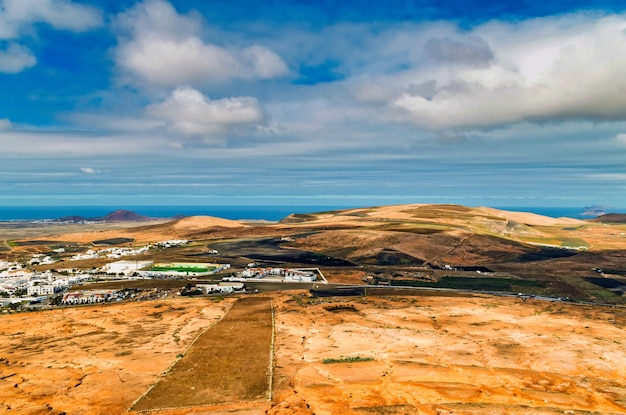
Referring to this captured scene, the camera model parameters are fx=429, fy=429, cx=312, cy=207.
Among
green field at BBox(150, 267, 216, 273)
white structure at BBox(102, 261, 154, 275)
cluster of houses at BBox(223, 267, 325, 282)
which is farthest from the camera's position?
white structure at BBox(102, 261, 154, 275)

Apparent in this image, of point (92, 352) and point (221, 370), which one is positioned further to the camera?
point (92, 352)

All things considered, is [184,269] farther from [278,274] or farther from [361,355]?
[361,355]

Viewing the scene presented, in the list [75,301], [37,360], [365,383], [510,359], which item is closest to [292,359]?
[365,383]

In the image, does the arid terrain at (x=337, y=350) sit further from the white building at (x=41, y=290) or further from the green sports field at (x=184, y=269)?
the green sports field at (x=184, y=269)

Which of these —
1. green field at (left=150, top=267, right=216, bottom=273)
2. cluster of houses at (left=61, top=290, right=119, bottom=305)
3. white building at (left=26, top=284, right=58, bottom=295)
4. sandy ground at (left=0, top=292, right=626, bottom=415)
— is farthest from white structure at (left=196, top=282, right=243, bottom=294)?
white building at (left=26, top=284, right=58, bottom=295)

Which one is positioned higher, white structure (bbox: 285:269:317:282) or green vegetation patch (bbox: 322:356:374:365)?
white structure (bbox: 285:269:317:282)

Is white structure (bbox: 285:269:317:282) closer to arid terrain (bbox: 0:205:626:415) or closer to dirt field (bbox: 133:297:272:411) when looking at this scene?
arid terrain (bbox: 0:205:626:415)

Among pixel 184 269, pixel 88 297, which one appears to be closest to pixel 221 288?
pixel 88 297

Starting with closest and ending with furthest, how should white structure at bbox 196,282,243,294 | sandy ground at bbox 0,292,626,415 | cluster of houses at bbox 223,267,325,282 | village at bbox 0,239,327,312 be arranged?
sandy ground at bbox 0,292,626,415
village at bbox 0,239,327,312
white structure at bbox 196,282,243,294
cluster of houses at bbox 223,267,325,282
